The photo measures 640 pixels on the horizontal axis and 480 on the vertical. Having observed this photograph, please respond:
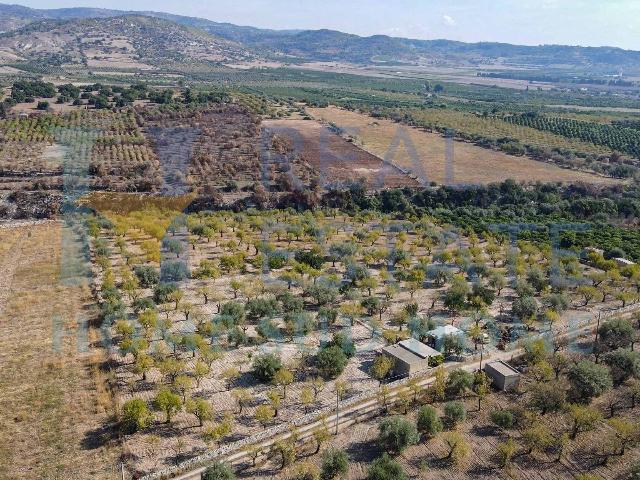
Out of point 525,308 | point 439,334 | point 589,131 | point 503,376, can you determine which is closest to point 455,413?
point 503,376

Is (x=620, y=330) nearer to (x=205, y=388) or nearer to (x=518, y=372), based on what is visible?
(x=518, y=372)

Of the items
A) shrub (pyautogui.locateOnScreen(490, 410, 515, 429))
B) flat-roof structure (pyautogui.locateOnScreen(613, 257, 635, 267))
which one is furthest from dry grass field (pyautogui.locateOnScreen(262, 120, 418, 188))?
shrub (pyautogui.locateOnScreen(490, 410, 515, 429))

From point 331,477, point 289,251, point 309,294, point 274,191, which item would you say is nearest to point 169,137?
point 274,191

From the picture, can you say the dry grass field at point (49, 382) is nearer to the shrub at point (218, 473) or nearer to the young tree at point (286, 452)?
the shrub at point (218, 473)

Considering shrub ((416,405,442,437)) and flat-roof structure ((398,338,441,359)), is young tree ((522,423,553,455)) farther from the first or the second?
flat-roof structure ((398,338,441,359))

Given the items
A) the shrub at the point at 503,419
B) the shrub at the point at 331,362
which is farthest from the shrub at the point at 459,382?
the shrub at the point at 331,362
